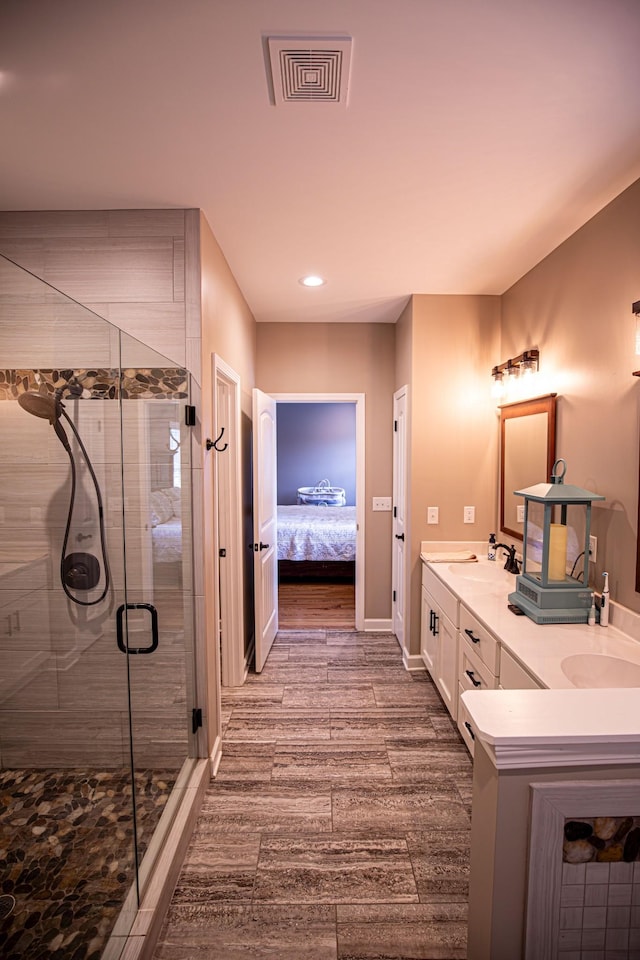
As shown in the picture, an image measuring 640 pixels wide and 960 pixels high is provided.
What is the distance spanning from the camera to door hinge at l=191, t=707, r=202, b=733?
7.52 ft

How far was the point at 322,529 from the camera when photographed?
5.56m

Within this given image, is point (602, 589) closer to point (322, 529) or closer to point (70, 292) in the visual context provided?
point (70, 292)

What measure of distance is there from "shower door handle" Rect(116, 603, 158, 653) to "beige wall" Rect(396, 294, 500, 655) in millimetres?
1980

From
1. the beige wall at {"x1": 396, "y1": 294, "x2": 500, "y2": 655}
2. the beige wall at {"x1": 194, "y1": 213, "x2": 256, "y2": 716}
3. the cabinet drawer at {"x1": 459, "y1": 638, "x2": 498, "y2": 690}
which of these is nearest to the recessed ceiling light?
the beige wall at {"x1": 194, "y1": 213, "x2": 256, "y2": 716}

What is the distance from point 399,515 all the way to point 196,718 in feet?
7.26

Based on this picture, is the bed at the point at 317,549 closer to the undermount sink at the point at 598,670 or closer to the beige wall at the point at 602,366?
the beige wall at the point at 602,366

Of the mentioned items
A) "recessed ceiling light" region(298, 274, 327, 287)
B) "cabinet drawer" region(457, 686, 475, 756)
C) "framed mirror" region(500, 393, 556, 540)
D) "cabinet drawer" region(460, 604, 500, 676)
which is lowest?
"cabinet drawer" region(457, 686, 475, 756)

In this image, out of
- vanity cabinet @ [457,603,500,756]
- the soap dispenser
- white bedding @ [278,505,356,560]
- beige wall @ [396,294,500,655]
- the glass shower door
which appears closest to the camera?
the glass shower door

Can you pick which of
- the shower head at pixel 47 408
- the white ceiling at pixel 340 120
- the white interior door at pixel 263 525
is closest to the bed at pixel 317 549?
the white interior door at pixel 263 525

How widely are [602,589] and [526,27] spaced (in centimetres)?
200

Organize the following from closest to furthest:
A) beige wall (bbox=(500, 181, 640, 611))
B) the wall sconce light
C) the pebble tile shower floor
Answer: the pebble tile shower floor → beige wall (bbox=(500, 181, 640, 611)) → the wall sconce light

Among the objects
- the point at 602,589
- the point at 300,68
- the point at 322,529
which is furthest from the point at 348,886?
the point at 322,529

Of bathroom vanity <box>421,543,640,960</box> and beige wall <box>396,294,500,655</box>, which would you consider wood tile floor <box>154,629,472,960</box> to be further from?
beige wall <box>396,294,500,655</box>

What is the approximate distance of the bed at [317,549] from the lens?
18.2 feet
